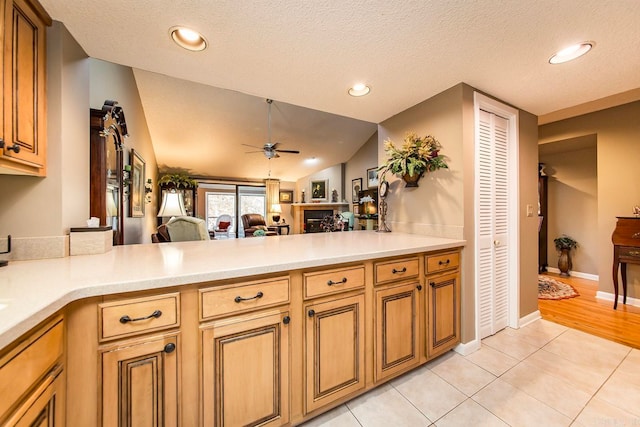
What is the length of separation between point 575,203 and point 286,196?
7.69m

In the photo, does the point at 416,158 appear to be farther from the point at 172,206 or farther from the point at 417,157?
the point at 172,206

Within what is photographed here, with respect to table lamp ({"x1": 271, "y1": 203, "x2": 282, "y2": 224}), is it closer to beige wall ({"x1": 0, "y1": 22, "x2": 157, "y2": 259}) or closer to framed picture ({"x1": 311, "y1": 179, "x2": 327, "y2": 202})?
framed picture ({"x1": 311, "y1": 179, "x2": 327, "y2": 202})

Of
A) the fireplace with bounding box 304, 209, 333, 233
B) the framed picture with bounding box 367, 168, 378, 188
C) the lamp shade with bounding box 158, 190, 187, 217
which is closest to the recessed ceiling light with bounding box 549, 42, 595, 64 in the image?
the lamp shade with bounding box 158, 190, 187, 217

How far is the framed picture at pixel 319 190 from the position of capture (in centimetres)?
870

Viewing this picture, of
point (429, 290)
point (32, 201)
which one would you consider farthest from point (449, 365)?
point (32, 201)

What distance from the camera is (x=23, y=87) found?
1093 millimetres

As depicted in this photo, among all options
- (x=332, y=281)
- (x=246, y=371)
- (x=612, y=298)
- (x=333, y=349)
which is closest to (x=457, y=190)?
(x=332, y=281)

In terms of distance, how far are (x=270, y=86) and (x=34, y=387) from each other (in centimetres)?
206

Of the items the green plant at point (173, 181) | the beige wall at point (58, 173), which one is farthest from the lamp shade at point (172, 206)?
the green plant at point (173, 181)

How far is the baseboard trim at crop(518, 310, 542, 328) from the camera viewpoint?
96.6 inches

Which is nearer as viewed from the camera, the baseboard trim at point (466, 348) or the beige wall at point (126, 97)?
the baseboard trim at point (466, 348)

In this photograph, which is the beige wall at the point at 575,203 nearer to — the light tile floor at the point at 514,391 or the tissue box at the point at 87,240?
the light tile floor at the point at 514,391

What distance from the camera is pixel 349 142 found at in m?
7.12

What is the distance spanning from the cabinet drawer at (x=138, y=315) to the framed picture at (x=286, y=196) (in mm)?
8323
